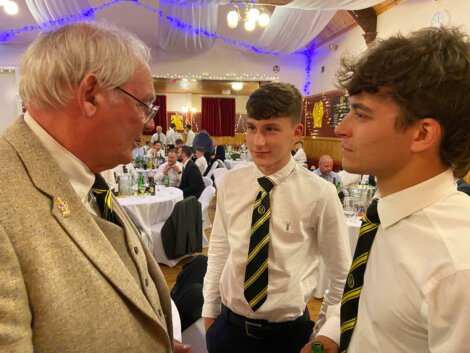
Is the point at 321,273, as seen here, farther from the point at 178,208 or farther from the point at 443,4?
the point at 443,4

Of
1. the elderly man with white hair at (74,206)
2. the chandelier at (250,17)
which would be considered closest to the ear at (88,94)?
the elderly man with white hair at (74,206)

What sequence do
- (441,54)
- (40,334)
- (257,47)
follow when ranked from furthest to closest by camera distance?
(257,47) → (441,54) → (40,334)

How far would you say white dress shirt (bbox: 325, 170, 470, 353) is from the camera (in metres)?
0.65

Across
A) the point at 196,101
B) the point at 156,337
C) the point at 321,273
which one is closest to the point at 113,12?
the point at 196,101

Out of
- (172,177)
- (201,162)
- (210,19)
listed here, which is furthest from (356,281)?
(210,19)

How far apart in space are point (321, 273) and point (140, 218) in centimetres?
208

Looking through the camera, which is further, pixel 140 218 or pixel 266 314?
pixel 140 218

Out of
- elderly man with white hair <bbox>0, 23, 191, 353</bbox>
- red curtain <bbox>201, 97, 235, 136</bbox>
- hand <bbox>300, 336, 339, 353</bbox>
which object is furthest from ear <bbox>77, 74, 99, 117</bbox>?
red curtain <bbox>201, 97, 235, 136</bbox>

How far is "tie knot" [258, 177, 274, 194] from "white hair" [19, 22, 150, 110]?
2.35 ft

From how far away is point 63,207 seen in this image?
0.76 m

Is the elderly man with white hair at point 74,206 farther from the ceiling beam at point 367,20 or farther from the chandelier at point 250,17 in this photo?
the ceiling beam at point 367,20

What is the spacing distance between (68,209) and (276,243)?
0.80m

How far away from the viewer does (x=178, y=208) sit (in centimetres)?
396

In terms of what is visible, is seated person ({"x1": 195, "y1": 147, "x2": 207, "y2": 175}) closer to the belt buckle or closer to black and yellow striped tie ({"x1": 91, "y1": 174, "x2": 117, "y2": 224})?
the belt buckle
